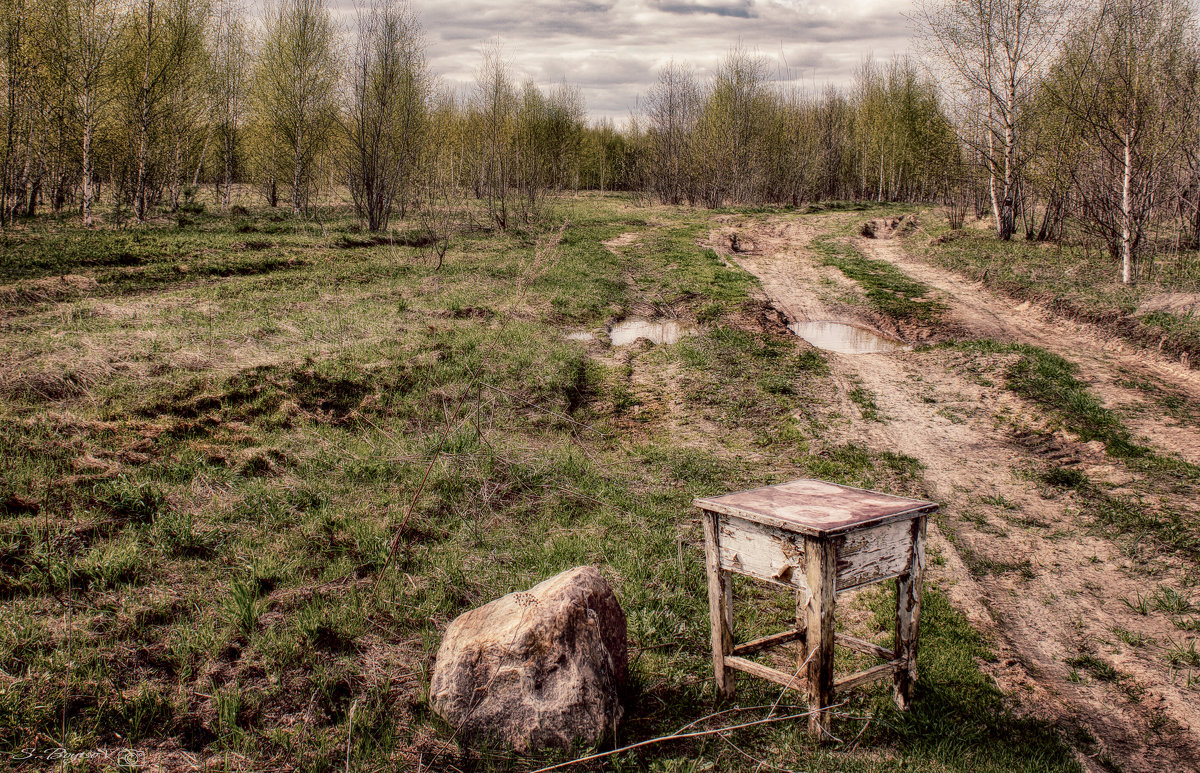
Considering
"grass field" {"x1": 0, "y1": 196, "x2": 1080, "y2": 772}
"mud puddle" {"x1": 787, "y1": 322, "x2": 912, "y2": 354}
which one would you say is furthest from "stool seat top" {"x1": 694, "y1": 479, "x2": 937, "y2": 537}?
"mud puddle" {"x1": 787, "y1": 322, "x2": 912, "y2": 354}

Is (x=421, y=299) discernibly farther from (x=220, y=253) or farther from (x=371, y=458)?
(x=371, y=458)

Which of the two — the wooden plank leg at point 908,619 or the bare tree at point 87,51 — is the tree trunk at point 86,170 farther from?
the wooden plank leg at point 908,619

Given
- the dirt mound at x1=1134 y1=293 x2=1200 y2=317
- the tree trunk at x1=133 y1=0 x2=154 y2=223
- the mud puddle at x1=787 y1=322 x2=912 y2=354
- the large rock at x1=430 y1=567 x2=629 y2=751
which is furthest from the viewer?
the tree trunk at x1=133 y1=0 x2=154 y2=223

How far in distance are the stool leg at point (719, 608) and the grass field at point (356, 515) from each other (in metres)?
0.17

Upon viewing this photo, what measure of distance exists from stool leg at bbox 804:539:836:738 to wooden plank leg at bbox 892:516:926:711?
498 mm

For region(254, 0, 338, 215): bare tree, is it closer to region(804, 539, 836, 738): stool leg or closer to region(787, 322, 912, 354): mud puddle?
region(787, 322, 912, 354): mud puddle

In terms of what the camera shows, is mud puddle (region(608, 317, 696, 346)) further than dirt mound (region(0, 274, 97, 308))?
Yes

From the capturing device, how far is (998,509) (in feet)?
19.2

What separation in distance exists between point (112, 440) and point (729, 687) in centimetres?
538

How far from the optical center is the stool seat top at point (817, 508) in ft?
8.82

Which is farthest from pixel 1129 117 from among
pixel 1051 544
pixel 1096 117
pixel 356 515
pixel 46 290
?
pixel 46 290

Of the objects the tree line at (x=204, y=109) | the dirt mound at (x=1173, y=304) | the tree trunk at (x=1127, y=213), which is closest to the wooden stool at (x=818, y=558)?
the dirt mound at (x=1173, y=304)

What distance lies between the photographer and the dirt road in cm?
345

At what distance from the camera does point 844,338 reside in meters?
12.1
